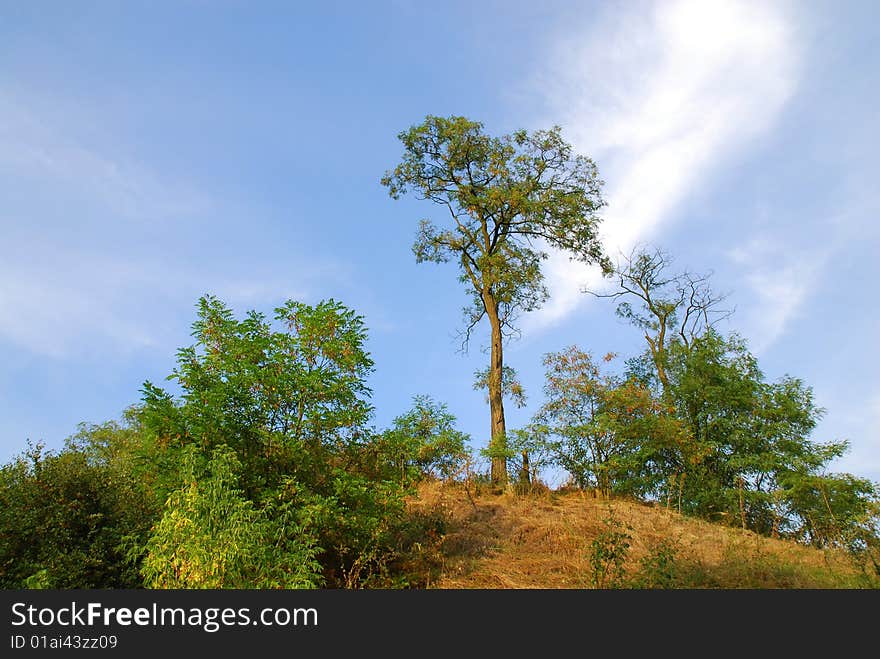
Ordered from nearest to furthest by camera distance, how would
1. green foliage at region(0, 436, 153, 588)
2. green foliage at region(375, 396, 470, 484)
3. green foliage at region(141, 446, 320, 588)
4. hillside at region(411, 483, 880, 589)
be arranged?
1. green foliage at region(141, 446, 320, 588)
2. green foliage at region(0, 436, 153, 588)
3. hillside at region(411, 483, 880, 589)
4. green foliage at region(375, 396, 470, 484)

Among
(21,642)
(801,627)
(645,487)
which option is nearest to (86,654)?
(21,642)

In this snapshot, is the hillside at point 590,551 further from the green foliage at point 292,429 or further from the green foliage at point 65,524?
the green foliage at point 65,524

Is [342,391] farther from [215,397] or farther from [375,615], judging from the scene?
[375,615]

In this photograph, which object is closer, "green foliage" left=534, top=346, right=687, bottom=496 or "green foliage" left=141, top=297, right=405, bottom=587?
"green foliage" left=141, top=297, right=405, bottom=587

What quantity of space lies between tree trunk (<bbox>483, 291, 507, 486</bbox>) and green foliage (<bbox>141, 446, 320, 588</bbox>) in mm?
10090

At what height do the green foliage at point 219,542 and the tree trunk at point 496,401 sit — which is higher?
the tree trunk at point 496,401

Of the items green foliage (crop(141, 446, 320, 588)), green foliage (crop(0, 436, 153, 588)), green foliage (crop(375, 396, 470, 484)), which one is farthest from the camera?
green foliage (crop(375, 396, 470, 484))

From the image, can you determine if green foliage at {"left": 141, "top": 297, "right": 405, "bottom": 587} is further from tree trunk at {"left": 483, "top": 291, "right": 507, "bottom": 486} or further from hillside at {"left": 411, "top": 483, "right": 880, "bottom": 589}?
tree trunk at {"left": 483, "top": 291, "right": 507, "bottom": 486}

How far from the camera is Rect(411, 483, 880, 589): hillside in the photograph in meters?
10.3

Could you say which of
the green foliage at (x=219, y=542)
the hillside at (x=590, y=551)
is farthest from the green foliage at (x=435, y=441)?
the green foliage at (x=219, y=542)

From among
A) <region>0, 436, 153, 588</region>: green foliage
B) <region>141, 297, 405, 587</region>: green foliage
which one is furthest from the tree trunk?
<region>0, 436, 153, 588</region>: green foliage

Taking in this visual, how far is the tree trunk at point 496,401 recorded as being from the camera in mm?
18234

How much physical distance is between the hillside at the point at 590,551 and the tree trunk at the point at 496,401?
212 centimetres

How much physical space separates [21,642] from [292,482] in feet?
12.1
